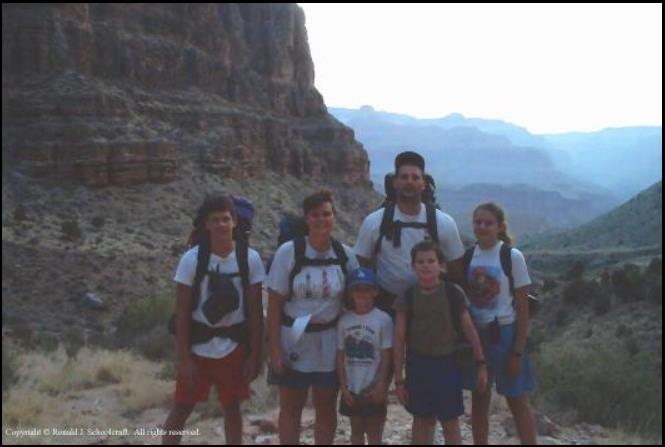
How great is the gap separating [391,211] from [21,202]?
34305 millimetres

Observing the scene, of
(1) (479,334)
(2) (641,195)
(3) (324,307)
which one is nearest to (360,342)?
(3) (324,307)

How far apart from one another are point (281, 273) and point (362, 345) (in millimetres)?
784

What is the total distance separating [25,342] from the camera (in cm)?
1496

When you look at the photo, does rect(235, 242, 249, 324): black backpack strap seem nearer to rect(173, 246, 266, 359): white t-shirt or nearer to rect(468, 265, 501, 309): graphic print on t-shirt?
rect(173, 246, 266, 359): white t-shirt

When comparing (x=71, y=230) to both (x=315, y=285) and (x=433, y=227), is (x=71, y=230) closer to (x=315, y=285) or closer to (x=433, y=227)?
(x=315, y=285)

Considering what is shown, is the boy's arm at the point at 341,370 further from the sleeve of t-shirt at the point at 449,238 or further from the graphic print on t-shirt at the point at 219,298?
the sleeve of t-shirt at the point at 449,238

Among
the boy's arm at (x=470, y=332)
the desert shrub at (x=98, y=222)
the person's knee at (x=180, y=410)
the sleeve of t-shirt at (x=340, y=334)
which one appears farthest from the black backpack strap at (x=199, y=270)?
the desert shrub at (x=98, y=222)

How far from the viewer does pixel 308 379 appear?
4.79m

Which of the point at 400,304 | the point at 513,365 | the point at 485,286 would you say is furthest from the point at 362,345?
the point at 513,365

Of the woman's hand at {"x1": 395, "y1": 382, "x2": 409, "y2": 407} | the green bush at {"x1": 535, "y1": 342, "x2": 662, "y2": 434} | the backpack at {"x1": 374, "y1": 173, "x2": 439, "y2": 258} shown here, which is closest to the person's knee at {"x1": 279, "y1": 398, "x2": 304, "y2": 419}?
the woman's hand at {"x1": 395, "y1": 382, "x2": 409, "y2": 407}

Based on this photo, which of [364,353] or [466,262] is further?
[466,262]

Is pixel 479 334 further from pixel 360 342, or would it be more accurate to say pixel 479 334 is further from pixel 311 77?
pixel 311 77

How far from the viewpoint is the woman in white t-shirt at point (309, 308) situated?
4734mm

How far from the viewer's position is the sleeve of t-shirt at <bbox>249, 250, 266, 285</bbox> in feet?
16.1
